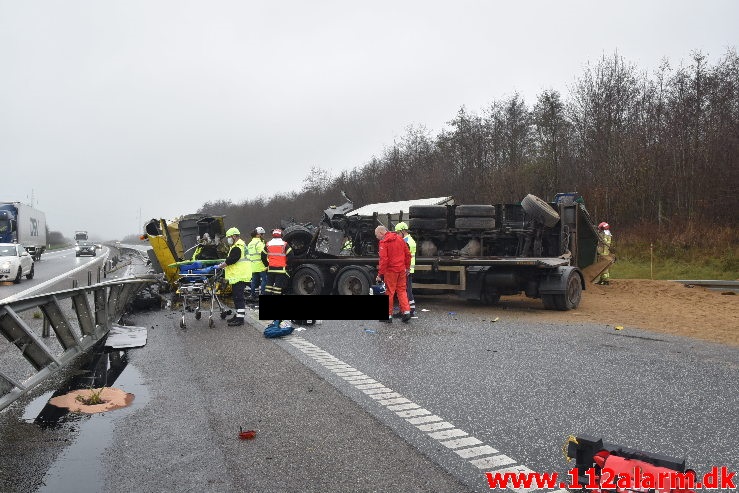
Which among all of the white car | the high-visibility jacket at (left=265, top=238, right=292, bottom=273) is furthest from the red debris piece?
the white car

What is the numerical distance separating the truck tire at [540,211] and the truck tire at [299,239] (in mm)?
5148

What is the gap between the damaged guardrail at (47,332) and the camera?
4.44 m

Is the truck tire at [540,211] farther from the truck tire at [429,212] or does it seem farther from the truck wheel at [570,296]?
the truck tire at [429,212]

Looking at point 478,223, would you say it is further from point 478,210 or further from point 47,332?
point 47,332

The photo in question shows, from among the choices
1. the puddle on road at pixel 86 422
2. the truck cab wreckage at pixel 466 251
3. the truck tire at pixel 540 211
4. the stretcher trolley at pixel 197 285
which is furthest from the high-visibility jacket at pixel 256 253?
the truck tire at pixel 540 211

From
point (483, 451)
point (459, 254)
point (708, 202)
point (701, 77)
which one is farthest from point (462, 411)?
point (701, 77)

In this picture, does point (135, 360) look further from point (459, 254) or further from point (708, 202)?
point (708, 202)

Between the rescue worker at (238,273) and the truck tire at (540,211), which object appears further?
the truck tire at (540,211)

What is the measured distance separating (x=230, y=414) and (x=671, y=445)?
3326 mm

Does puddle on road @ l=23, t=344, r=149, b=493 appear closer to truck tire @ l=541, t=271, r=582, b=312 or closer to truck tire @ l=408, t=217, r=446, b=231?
truck tire @ l=408, t=217, r=446, b=231

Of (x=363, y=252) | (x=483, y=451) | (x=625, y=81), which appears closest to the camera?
(x=483, y=451)

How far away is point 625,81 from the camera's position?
30.8 metres

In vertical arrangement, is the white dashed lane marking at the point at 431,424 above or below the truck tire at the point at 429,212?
below

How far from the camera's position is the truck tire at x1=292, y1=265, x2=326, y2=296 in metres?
13.9
